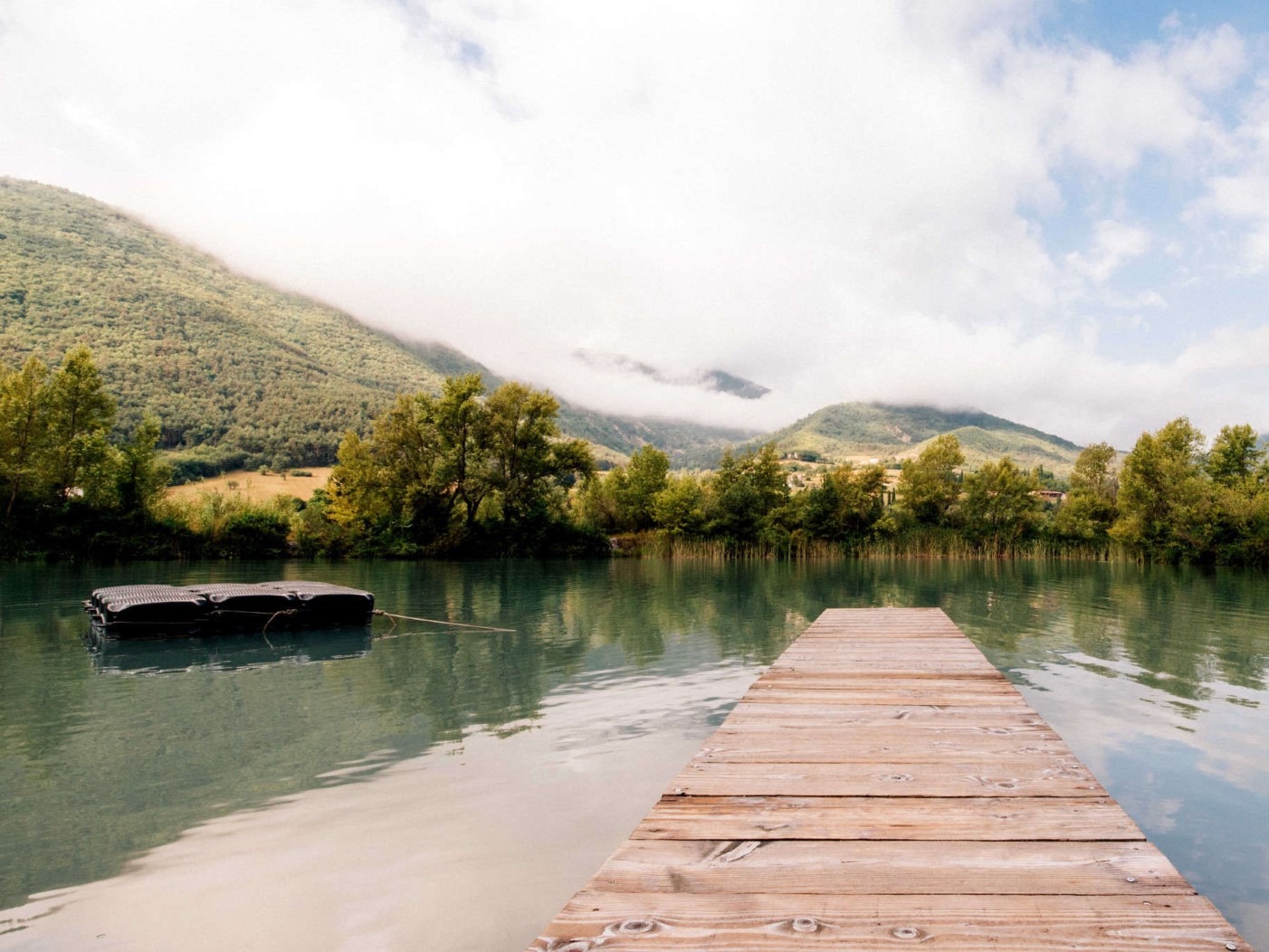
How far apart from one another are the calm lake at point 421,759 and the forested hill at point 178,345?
261 feet

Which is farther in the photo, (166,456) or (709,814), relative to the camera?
(166,456)

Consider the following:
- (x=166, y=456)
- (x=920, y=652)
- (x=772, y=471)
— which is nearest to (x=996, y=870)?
(x=920, y=652)

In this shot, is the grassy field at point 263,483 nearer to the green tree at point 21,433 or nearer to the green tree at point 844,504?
the green tree at point 21,433

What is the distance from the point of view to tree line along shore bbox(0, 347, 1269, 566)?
4131 centimetres

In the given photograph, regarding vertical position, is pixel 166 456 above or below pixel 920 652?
above

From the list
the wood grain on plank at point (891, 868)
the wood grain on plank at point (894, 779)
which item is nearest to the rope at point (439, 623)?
the wood grain on plank at point (894, 779)

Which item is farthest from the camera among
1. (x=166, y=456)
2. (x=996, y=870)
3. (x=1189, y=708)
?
(x=166, y=456)

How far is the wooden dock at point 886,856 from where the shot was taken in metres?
2.25

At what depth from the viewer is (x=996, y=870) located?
2.71 m

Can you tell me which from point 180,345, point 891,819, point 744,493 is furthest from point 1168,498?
point 180,345

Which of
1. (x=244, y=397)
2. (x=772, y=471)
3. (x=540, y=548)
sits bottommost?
(x=540, y=548)

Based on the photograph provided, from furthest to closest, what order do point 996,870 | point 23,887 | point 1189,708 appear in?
point 1189,708
point 23,887
point 996,870

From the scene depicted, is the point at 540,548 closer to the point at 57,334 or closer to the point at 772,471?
the point at 772,471

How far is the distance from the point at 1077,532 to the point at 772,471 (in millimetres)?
22182
